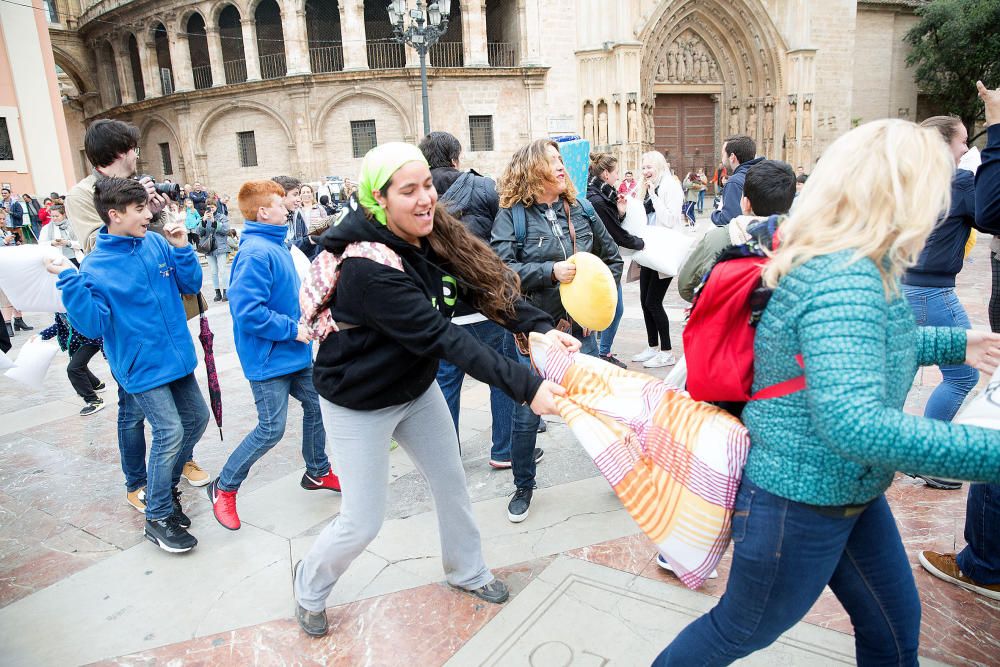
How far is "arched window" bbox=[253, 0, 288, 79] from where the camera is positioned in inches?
1077

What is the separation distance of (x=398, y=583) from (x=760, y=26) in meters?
29.7

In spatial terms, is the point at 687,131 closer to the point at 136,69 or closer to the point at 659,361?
the point at 659,361

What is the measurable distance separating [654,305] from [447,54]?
23150mm

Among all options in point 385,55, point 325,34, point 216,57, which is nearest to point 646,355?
point 385,55

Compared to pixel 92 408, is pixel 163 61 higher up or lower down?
higher up

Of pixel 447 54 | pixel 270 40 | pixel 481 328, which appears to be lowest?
pixel 481 328

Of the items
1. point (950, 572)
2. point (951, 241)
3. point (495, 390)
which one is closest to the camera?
point (950, 572)

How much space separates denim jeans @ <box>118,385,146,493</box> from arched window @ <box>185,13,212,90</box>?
2920 cm

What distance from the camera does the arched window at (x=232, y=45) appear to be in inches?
1105

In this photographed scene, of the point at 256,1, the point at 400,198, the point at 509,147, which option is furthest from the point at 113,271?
the point at 256,1

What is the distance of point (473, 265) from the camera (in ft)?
8.45

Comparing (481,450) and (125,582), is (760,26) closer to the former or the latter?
(481,450)

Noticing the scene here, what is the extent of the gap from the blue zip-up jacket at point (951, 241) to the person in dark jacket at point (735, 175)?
1652mm

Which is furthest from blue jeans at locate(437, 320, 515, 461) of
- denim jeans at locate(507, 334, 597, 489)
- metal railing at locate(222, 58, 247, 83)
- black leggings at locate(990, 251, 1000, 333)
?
metal railing at locate(222, 58, 247, 83)
